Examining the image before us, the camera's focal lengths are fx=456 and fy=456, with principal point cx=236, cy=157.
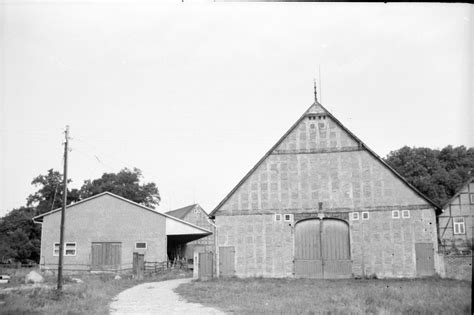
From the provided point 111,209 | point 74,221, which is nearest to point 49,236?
point 74,221

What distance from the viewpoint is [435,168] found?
6544 centimetres

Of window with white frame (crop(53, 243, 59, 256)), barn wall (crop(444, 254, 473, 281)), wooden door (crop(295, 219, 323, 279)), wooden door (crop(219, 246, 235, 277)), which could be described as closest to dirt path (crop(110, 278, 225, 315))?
wooden door (crop(219, 246, 235, 277))

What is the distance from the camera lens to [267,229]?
2533cm

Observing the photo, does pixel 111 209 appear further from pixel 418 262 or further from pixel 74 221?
pixel 418 262

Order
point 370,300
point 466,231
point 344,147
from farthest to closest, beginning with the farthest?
point 466,231 < point 344,147 < point 370,300

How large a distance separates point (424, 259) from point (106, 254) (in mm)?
22211

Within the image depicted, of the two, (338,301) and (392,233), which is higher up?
(392,233)

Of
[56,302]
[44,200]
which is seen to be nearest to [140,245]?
[56,302]

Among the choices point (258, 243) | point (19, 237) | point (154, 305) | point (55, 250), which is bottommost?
point (154, 305)

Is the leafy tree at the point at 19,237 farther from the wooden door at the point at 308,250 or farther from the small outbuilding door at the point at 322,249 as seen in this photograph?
the small outbuilding door at the point at 322,249

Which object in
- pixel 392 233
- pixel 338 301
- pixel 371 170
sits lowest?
pixel 338 301

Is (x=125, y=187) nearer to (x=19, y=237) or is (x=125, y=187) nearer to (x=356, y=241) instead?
(x=19, y=237)

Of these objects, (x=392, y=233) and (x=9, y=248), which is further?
(x=9, y=248)

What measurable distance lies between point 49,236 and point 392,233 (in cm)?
2525
